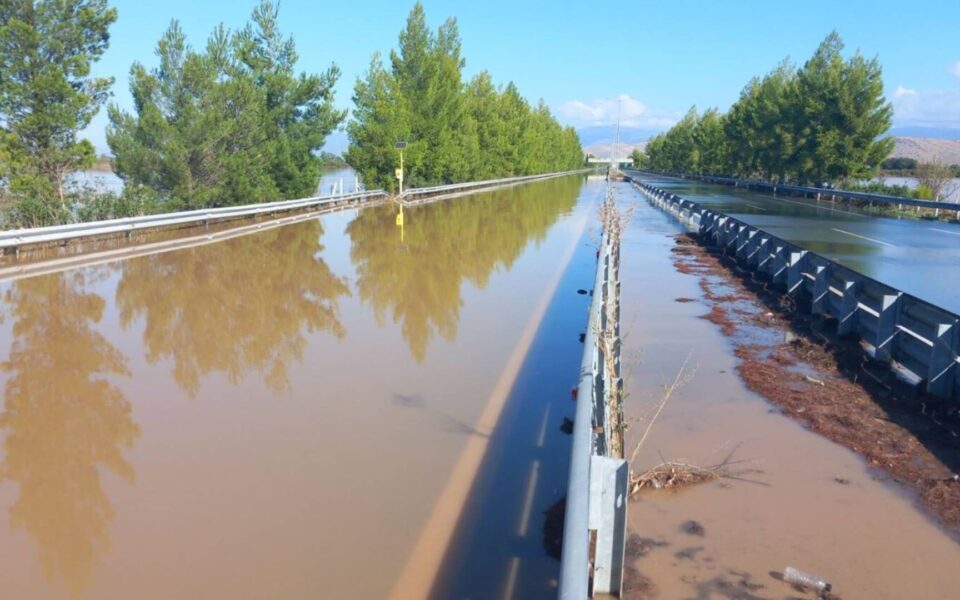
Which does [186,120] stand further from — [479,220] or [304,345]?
[304,345]

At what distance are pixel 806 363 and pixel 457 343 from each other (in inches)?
170

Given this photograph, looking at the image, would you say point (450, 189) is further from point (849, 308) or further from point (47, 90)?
point (849, 308)

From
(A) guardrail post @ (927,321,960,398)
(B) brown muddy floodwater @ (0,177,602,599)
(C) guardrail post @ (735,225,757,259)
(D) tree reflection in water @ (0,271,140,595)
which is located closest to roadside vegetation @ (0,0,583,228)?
(B) brown muddy floodwater @ (0,177,602,599)

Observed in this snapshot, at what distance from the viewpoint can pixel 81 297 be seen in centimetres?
1252

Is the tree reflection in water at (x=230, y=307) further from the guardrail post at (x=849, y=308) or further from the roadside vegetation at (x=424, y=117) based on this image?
the roadside vegetation at (x=424, y=117)

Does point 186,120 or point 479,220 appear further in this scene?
point 479,220

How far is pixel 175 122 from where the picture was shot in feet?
86.1

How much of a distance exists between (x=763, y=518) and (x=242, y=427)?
4280 millimetres

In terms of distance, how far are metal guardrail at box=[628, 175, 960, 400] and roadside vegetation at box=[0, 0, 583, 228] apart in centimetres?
1801

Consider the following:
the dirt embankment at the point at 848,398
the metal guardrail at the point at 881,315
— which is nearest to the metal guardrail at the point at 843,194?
the metal guardrail at the point at 881,315

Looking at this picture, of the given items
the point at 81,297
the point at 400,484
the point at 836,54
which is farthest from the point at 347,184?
the point at 400,484

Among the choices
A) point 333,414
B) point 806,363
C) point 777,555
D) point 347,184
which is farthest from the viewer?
point 347,184

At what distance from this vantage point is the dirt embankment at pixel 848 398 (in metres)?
6.02

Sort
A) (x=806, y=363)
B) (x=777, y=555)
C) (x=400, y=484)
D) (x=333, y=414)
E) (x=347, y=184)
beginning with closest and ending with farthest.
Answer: (x=777, y=555)
(x=400, y=484)
(x=333, y=414)
(x=806, y=363)
(x=347, y=184)
